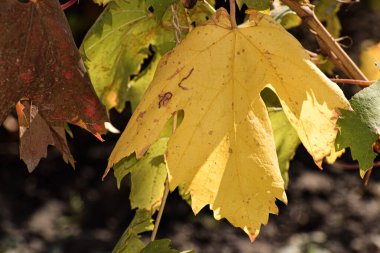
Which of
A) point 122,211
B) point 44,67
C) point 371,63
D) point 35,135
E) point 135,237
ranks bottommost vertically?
point 122,211

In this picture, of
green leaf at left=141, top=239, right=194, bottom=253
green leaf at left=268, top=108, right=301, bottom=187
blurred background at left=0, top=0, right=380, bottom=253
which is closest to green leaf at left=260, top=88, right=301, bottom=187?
green leaf at left=268, top=108, right=301, bottom=187

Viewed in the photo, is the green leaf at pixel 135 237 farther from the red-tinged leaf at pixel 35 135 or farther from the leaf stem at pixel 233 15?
the leaf stem at pixel 233 15

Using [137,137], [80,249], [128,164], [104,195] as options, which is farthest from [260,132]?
[104,195]

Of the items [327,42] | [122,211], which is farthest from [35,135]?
[122,211]

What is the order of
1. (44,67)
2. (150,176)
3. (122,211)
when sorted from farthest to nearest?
(122,211) < (150,176) < (44,67)

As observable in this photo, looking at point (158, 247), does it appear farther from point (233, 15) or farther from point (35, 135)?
point (233, 15)

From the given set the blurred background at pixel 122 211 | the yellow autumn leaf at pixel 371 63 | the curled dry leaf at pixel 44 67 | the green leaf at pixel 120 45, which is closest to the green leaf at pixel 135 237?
the green leaf at pixel 120 45

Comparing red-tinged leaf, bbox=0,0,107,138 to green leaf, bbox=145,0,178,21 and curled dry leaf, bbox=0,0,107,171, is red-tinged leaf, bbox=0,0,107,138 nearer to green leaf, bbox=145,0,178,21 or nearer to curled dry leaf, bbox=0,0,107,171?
curled dry leaf, bbox=0,0,107,171
